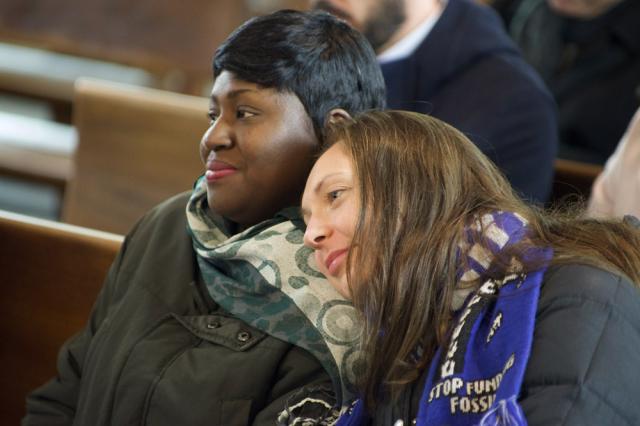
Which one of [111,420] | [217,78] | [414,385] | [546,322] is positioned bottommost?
[111,420]

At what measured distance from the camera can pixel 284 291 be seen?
4.36 ft

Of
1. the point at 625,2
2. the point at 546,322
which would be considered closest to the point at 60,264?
the point at 546,322

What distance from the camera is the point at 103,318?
1585mm

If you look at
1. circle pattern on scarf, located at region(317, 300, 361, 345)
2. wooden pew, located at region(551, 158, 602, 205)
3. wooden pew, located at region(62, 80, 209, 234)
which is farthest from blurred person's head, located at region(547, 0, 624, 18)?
circle pattern on scarf, located at region(317, 300, 361, 345)

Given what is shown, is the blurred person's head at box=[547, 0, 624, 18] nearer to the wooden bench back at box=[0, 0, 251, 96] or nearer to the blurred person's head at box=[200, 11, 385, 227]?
the wooden bench back at box=[0, 0, 251, 96]

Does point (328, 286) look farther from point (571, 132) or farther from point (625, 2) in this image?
point (625, 2)

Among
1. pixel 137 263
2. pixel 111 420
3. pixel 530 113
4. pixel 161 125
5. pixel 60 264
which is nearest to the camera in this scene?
pixel 111 420

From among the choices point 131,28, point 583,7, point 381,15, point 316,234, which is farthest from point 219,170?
point 131,28

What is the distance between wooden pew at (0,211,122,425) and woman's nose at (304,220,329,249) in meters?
0.64

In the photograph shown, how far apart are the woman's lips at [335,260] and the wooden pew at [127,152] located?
1.28 metres

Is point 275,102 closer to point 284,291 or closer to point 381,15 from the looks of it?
point 284,291

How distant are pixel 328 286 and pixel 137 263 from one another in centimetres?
40

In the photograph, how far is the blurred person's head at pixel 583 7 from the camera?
304 cm

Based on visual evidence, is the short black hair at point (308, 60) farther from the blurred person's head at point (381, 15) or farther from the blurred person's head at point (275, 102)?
the blurred person's head at point (381, 15)
